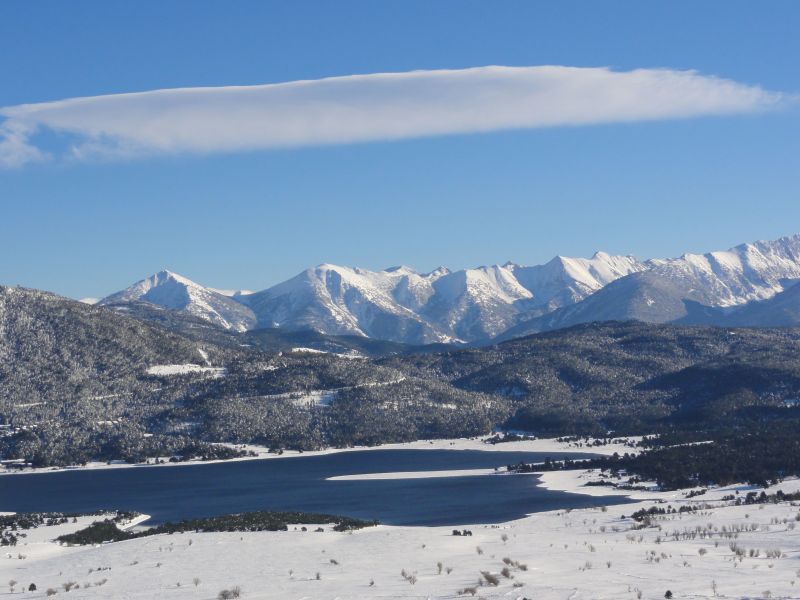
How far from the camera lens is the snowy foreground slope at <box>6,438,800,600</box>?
4781 centimetres

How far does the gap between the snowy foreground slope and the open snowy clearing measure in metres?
0.10

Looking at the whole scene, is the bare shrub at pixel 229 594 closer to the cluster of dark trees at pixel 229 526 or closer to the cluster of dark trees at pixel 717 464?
the cluster of dark trees at pixel 229 526

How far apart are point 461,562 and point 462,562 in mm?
64

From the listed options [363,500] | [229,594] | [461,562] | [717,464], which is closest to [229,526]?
[461,562]

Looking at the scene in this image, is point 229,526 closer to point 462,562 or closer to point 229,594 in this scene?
point 462,562

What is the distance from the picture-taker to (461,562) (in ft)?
198

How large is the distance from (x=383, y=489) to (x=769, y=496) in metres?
86.4

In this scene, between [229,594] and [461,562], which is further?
[461,562]

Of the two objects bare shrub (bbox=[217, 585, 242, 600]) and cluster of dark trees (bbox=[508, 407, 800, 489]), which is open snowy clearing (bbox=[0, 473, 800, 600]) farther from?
cluster of dark trees (bbox=[508, 407, 800, 489])

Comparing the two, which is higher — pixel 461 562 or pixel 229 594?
pixel 229 594

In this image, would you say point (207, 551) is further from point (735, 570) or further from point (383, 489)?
point (383, 489)

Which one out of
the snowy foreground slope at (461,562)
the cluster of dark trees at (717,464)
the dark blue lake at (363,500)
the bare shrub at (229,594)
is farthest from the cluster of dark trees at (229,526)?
the cluster of dark trees at (717,464)

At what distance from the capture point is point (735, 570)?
49969mm

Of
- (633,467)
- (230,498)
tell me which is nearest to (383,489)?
(230,498)
